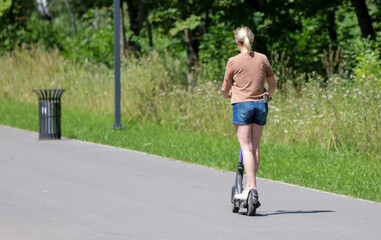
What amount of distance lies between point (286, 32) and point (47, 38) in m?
17.8

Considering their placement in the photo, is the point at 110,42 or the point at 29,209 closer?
the point at 29,209

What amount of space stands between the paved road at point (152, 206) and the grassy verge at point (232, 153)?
442 mm

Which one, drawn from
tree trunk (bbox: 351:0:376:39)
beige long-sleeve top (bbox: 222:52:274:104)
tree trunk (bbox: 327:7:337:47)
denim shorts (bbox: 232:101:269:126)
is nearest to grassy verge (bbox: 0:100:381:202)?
denim shorts (bbox: 232:101:269:126)

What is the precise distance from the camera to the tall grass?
43.0ft

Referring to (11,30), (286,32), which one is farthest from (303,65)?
(11,30)

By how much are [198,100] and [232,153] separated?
14.4ft

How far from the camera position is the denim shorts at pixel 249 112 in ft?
26.2

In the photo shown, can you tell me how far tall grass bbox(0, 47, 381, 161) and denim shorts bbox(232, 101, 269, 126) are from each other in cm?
444

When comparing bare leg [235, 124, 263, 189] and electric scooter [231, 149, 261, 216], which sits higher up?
bare leg [235, 124, 263, 189]

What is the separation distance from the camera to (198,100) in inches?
677

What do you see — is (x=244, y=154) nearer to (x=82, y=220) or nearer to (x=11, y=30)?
(x=82, y=220)

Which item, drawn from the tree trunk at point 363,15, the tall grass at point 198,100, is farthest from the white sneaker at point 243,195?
the tree trunk at point 363,15

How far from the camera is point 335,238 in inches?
275

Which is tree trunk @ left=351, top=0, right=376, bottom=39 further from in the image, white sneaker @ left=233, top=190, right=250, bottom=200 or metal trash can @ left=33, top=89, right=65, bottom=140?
white sneaker @ left=233, top=190, right=250, bottom=200
